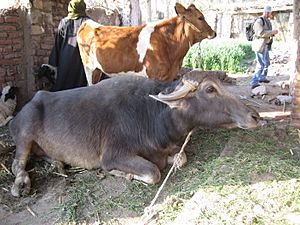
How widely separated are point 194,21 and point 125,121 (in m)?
2.56

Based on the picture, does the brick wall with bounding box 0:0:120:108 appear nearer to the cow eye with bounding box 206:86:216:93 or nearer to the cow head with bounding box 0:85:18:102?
the cow head with bounding box 0:85:18:102

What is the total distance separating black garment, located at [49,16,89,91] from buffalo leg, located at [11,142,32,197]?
95.3 inches

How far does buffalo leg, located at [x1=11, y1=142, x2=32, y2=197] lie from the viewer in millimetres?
3793

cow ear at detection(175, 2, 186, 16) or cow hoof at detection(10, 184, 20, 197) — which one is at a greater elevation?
cow ear at detection(175, 2, 186, 16)

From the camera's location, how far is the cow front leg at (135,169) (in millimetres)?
3592

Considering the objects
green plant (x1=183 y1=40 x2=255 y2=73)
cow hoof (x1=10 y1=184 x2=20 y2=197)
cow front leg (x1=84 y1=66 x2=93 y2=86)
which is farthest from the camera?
green plant (x1=183 y1=40 x2=255 y2=73)

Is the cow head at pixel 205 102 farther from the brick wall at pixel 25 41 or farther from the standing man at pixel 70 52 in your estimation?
the brick wall at pixel 25 41

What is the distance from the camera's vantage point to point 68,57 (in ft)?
21.0

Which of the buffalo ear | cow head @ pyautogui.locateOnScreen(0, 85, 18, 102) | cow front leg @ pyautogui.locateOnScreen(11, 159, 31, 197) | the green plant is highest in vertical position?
the buffalo ear

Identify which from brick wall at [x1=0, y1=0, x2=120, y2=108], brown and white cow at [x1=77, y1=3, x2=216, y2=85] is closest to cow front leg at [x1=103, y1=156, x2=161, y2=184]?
brown and white cow at [x1=77, y1=3, x2=216, y2=85]

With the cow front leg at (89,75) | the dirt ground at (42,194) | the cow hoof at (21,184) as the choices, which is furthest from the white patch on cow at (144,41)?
the cow hoof at (21,184)

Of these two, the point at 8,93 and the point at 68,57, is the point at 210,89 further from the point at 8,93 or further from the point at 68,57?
the point at 8,93

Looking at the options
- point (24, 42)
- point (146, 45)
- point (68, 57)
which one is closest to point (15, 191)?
point (146, 45)

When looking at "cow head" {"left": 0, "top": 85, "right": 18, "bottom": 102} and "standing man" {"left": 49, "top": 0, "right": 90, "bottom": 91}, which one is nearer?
"cow head" {"left": 0, "top": 85, "right": 18, "bottom": 102}
